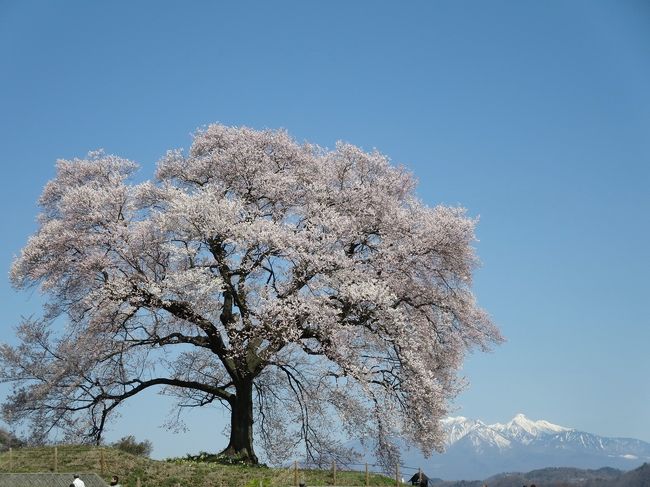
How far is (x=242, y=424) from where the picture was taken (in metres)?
42.0

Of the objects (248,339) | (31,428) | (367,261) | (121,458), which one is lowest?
(121,458)

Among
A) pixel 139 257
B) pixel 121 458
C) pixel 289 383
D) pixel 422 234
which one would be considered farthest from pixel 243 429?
pixel 422 234

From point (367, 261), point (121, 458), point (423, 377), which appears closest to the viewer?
point (121, 458)

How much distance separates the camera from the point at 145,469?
118 feet

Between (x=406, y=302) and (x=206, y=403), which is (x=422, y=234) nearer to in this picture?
(x=406, y=302)

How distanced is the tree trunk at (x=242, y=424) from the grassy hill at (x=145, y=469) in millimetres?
2700

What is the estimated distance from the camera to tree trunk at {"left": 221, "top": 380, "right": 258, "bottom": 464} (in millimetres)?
41353

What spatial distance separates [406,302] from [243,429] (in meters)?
10.3

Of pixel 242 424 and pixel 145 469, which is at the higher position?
pixel 242 424

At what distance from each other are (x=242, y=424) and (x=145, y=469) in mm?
7015

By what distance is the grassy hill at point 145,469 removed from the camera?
35.2 meters

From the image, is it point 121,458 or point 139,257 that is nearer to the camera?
point 121,458

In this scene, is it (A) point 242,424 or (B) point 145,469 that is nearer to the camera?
(B) point 145,469

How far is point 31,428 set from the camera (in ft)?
140
